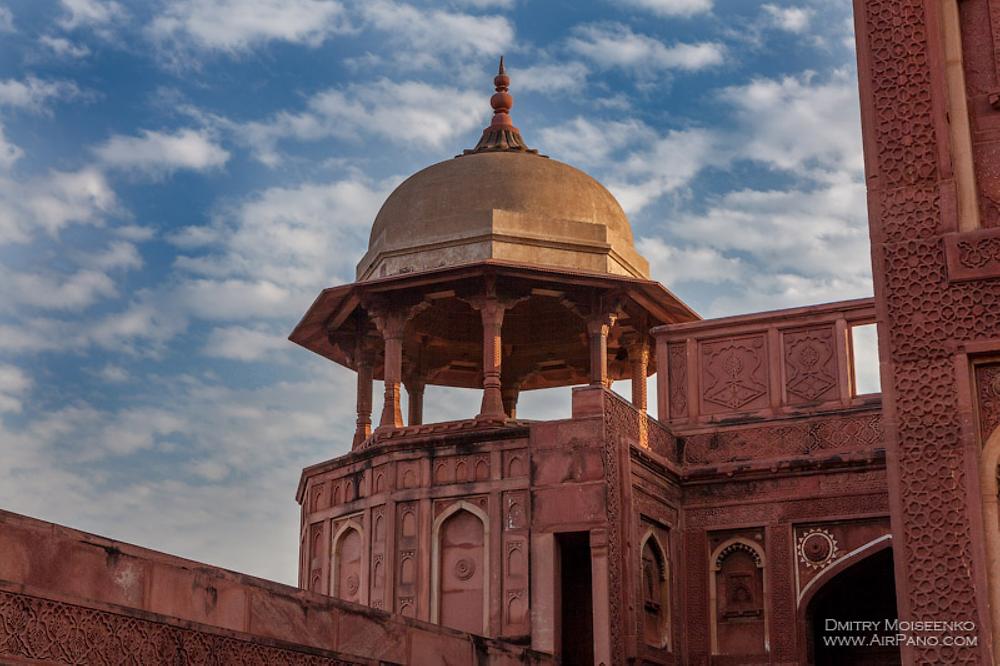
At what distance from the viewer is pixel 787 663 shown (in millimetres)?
15461

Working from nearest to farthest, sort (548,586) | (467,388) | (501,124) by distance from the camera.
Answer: (548,586) → (501,124) → (467,388)

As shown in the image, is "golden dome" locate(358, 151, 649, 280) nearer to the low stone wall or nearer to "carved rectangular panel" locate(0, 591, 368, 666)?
the low stone wall

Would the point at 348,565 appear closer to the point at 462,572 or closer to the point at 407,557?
the point at 407,557

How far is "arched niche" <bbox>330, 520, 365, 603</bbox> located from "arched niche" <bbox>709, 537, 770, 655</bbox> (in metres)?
3.77

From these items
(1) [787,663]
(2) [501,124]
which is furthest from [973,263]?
(2) [501,124]

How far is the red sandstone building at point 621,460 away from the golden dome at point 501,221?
4cm

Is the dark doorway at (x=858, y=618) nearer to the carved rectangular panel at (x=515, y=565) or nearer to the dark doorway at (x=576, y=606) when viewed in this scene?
the dark doorway at (x=576, y=606)

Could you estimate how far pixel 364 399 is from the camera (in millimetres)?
19141

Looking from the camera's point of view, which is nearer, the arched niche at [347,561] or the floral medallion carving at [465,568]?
the floral medallion carving at [465,568]

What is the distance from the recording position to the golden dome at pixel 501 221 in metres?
18.4

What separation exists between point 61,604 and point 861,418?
355 inches

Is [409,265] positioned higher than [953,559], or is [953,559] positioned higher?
[409,265]

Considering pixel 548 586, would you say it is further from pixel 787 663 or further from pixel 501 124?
pixel 501 124

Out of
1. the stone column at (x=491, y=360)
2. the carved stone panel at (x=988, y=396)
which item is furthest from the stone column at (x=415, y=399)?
the carved stone panel at (x=988, y=396)
